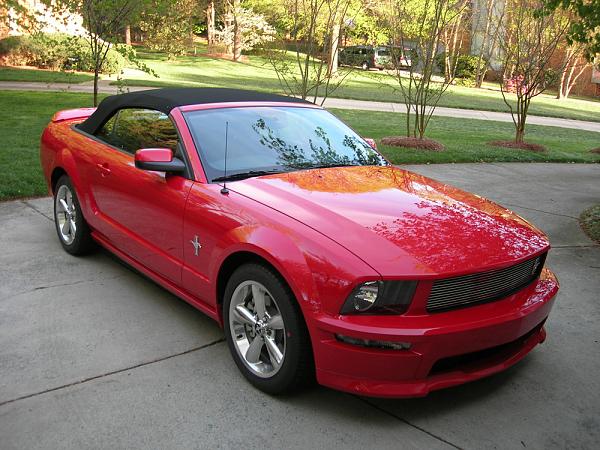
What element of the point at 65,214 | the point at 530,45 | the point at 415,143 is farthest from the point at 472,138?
the point at 65,214

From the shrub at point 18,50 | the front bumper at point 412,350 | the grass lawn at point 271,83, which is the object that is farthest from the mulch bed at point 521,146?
the shrub at point 18,50

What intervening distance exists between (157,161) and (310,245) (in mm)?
1322

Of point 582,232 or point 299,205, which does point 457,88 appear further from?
point 299,205

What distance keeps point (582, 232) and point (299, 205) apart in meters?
4.62

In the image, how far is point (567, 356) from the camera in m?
3.84

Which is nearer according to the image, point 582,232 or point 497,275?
point 497,275

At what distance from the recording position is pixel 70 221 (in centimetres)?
529

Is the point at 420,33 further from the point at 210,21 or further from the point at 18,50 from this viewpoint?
the point at 210,21

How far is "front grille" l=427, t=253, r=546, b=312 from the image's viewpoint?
289cm

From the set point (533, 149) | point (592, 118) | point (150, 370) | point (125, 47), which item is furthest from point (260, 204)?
point (592, 118)

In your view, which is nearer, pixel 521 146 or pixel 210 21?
pixel 521 146

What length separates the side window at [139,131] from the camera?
4.17 meters

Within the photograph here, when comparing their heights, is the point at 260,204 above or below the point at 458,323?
above

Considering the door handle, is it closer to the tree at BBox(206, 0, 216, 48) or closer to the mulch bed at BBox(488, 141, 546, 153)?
the mulch bed at BBox(488, 141, 546, 153)
